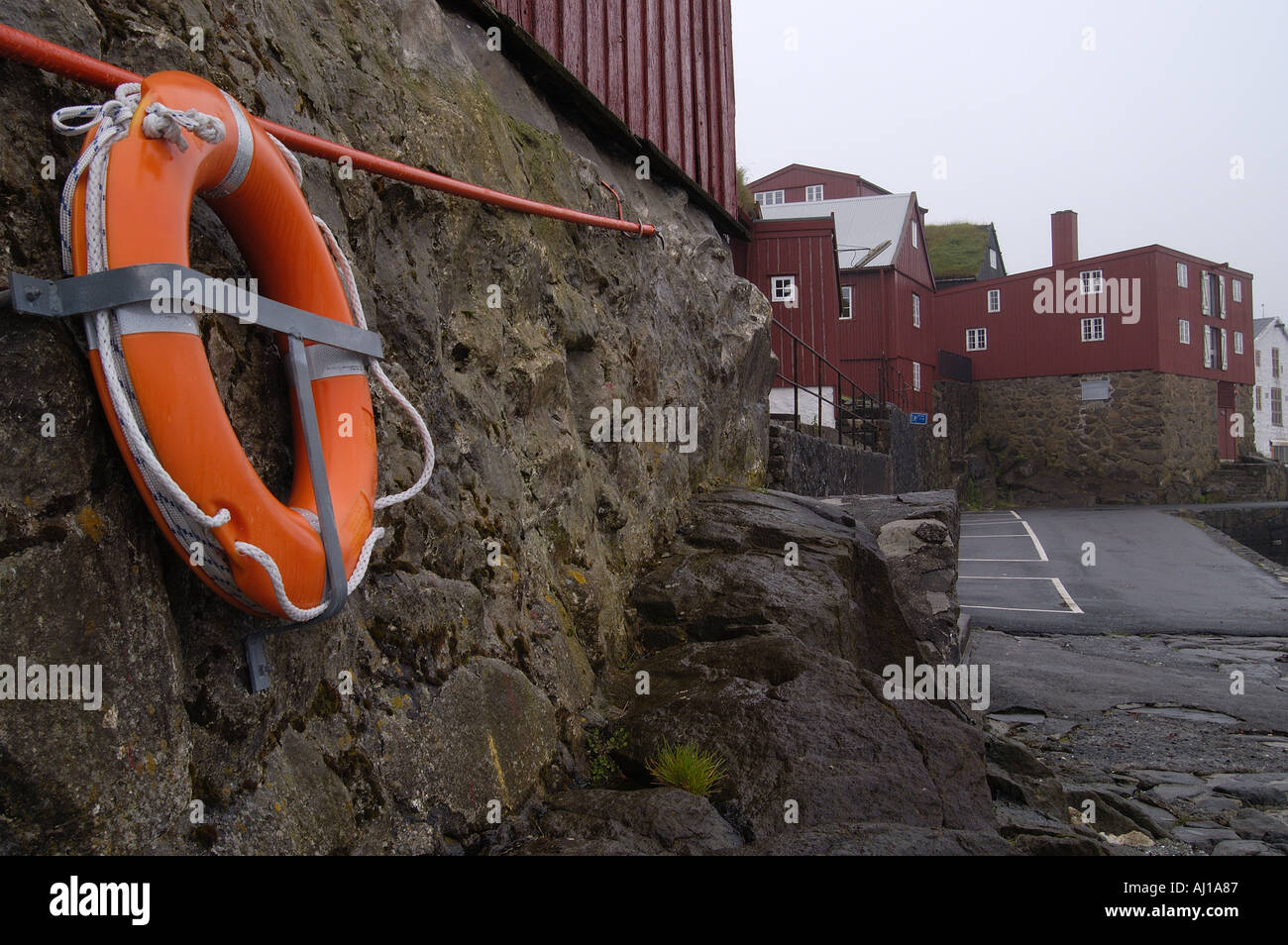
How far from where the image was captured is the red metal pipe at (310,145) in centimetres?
186

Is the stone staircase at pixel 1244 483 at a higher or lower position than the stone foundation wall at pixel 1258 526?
higher

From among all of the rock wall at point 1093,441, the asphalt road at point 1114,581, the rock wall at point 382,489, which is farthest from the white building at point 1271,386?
the rock wall at point 382,489

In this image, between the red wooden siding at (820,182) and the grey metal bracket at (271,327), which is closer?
the grey metal bracket at (271,327)

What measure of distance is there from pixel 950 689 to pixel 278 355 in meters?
4.89

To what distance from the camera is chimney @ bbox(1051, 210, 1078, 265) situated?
1206 inches

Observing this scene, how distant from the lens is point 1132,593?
42.8 feet

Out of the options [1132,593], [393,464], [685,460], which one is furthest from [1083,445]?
[393,464]

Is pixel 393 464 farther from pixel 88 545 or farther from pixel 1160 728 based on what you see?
pixel 1160 728

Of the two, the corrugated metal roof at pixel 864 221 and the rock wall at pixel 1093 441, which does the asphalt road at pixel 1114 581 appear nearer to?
the rock wall at pixel 1093 441

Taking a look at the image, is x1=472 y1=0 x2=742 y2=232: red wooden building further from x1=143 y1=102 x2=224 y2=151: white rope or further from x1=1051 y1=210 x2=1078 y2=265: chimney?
x1=1051 y1=210 x2=1078 y2=265: chimney

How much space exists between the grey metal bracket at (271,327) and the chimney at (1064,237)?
32112 millimetres

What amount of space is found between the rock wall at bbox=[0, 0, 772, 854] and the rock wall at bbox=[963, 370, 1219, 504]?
83.0 feet

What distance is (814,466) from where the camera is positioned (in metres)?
9.53

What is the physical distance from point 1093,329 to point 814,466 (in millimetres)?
22616
